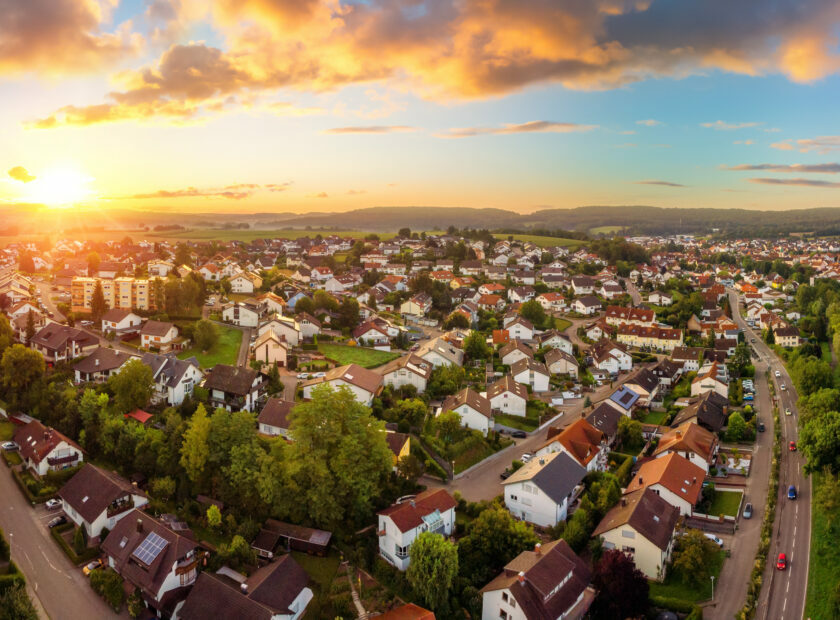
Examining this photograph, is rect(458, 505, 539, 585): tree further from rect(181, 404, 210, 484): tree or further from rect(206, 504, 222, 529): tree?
rect(181, 404, 210, 484): tree

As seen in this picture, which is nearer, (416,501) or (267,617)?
(267,617)

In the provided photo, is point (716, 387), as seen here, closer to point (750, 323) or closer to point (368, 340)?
point (368, 340)

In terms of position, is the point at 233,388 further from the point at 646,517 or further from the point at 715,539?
the point at 715,539

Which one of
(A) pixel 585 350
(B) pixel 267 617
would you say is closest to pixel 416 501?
(B) pixel 267 617

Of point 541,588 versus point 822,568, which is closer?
point 541,588

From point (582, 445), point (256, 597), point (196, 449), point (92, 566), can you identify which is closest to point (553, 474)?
point (582, 445)

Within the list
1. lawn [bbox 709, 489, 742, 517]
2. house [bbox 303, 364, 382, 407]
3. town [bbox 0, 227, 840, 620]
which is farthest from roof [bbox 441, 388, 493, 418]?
lawn [bbox 709, 489, 742, 517]
